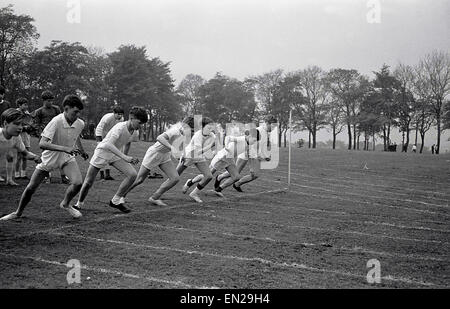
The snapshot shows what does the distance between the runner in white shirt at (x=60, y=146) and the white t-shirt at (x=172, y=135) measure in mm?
2255

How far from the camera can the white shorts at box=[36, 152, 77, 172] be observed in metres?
7.52

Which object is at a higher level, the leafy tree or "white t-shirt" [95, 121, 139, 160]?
the leafy tree

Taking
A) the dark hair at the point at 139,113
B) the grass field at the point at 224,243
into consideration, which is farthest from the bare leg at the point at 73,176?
the dark hair at the point at 139,113

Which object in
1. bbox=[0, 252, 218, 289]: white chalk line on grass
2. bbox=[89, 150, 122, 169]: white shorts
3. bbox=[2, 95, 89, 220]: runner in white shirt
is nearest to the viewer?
bbox=[0, 252, 218, 289]: white chalk line on grass

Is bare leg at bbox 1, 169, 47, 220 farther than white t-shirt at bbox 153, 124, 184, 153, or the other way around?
white t-shirt at bbox 153, 124, 184, 153

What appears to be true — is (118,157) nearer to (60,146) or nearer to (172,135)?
(172,135)

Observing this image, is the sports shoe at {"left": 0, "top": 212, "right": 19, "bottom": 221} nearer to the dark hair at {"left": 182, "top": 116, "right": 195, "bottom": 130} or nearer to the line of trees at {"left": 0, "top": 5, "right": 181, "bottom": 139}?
the dark hair at {"left": 182, "top": 116, "right": 195, "bottom": 130}

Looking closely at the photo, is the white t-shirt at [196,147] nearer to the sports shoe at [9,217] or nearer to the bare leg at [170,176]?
the bare leg at [170,176]

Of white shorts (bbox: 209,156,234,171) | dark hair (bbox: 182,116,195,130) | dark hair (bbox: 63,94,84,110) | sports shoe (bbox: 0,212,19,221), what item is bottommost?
sports shoe (bbox: 0,212,19,221)

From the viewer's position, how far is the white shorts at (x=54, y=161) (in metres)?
7.52

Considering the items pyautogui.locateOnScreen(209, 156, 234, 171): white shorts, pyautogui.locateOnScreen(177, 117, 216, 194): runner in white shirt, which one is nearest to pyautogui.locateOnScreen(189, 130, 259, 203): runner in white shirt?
pyautogui.locateOnScreen(209, 156, 234, 171): white shorts

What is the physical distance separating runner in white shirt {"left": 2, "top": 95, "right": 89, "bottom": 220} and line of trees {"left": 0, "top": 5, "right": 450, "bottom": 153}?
171ft
